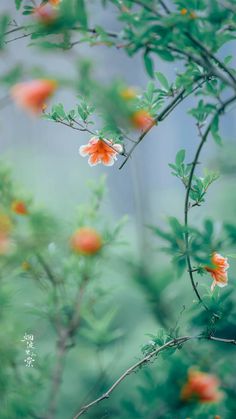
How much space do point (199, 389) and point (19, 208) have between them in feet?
1.02

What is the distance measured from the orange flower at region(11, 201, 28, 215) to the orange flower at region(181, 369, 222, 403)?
282mm

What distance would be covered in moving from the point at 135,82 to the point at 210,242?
15.3ft

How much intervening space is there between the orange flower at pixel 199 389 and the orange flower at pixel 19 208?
282 millimetres

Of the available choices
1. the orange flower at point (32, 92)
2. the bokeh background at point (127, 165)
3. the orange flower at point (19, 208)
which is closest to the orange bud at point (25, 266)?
the orange flower at point (19, 208)

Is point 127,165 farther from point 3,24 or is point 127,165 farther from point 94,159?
point 3,24

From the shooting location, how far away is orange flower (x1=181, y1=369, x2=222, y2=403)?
1.96 feet

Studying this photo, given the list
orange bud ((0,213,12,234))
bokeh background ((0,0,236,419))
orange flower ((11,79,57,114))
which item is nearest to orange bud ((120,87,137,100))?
orange flower ((11,79,57,114))

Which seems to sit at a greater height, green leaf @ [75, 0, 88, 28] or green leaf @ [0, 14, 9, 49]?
green leaf @ [0, 14, 9, 49]

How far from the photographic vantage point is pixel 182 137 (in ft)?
17.1

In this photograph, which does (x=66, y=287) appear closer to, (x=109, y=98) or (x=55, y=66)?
(x=109, y=98)

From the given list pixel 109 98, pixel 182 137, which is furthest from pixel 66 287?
pixel 182 137

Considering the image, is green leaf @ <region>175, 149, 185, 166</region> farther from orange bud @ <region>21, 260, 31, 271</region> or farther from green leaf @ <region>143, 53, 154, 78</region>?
orange bud @ <region>21, 260, 31, 271</region>

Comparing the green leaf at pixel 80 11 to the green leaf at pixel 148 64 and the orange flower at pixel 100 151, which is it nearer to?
the green leaf at pixel 148 64

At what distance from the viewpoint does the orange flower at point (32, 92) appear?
580 mm
